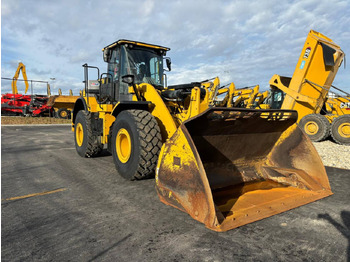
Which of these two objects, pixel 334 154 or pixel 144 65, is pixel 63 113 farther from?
pixel 334 154

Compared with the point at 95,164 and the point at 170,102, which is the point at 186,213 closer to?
the point at 170,102

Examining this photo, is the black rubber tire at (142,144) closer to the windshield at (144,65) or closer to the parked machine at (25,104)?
the windshield at (144,65)

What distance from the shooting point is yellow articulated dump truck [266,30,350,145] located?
8201mm

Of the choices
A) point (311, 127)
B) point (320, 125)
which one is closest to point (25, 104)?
point (311, 127)

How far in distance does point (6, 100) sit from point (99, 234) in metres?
29.3

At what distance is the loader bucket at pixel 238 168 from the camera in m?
2.76

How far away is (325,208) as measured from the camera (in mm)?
3273

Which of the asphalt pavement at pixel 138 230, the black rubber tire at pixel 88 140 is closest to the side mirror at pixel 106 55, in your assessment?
the black rubber tire at pixel 88 140

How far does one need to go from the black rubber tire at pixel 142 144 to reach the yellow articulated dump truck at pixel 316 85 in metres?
6.37

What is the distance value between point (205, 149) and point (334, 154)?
5091 millimetres

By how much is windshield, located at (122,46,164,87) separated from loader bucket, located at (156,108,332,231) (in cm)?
227

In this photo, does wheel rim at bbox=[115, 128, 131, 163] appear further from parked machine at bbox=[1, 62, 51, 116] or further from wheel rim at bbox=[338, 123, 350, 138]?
parked machine at bbox=[1, 62, 51, 116]

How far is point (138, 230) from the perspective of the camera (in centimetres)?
266

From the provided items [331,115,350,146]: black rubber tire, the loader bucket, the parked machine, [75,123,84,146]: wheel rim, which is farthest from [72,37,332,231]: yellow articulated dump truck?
the parked machine
